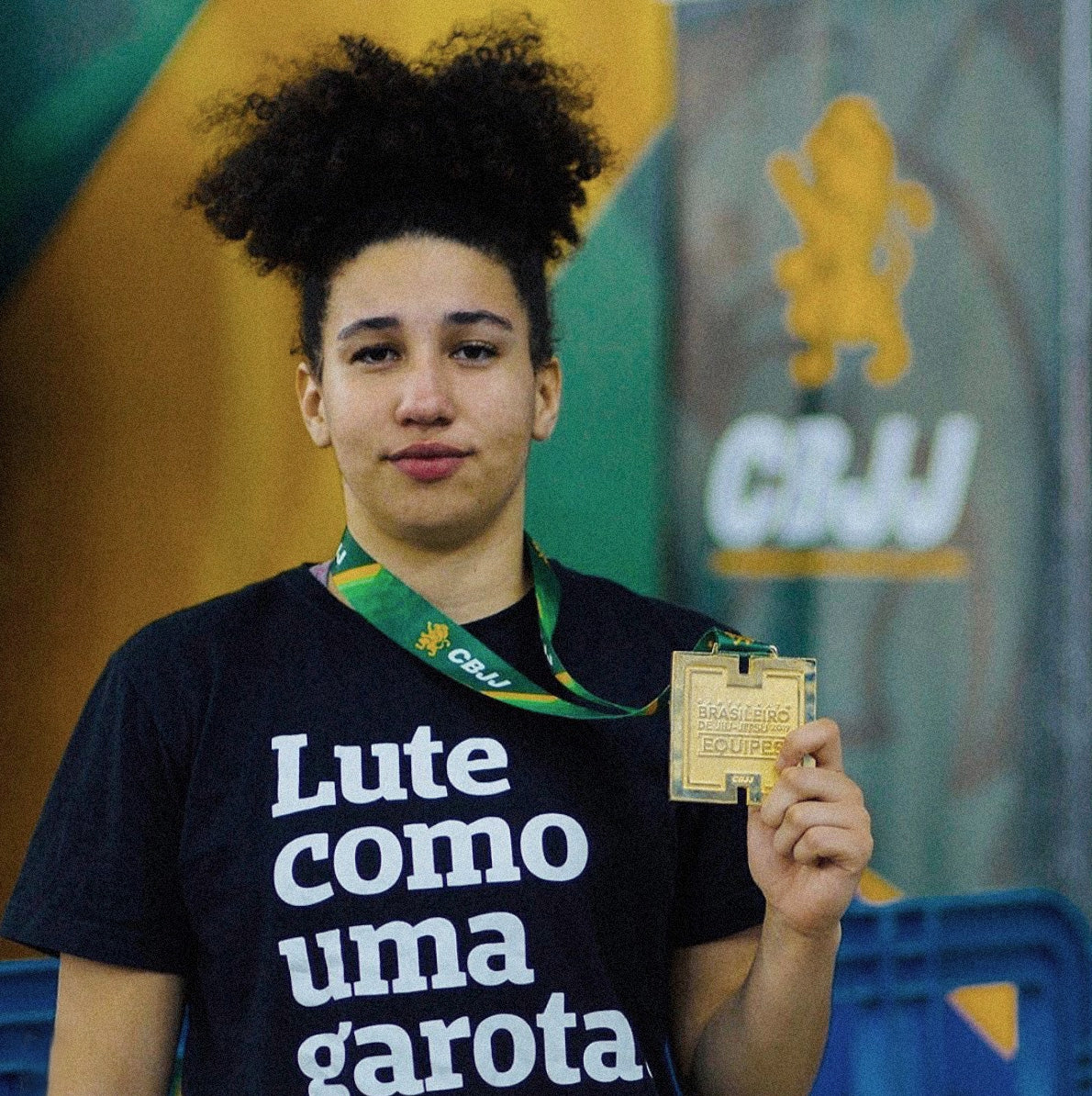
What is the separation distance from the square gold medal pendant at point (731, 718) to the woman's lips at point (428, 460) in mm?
309

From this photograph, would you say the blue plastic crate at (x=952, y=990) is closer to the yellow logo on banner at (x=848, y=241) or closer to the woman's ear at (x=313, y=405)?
the yellow logo on banner at (x=848, y=241)

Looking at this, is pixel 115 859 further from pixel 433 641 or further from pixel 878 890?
pixel 878 890

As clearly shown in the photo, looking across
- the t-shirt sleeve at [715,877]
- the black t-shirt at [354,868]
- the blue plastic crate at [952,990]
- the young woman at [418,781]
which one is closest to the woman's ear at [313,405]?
the young woman at [418,781]

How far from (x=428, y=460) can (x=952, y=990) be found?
1476 mm

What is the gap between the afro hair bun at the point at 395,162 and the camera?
160 cm

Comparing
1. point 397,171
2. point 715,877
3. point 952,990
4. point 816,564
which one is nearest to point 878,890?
point 952,990

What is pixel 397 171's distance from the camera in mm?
1609

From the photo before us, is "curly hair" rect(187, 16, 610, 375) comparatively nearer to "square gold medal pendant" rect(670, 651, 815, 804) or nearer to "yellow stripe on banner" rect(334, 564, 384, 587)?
"yellow stripe on banner" rect(334, 564, 384, 587)

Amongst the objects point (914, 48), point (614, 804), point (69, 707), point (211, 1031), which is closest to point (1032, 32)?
point (914, 48)

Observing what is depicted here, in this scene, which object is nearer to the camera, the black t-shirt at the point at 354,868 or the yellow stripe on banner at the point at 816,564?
the black t-shirt at the point at 354,868

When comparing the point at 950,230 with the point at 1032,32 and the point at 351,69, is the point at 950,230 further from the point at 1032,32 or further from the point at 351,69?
the point at 351,69

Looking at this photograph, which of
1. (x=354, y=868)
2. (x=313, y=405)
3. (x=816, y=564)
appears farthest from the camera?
(x=816, y=564)

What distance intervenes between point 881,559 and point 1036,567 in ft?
1.01

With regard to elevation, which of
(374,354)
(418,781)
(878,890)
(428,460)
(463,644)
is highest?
(374,354)
